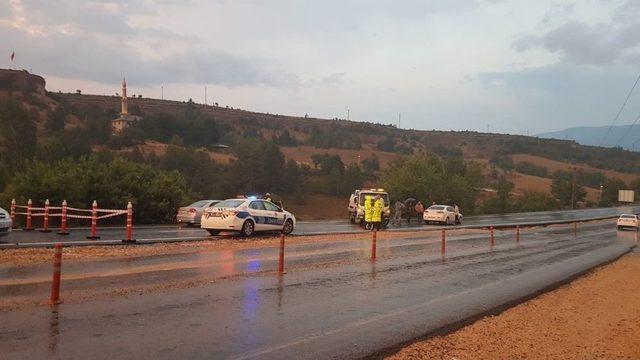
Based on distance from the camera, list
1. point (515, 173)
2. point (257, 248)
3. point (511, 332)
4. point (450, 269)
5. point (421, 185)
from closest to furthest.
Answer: point (511, 332), point (450, 269), point (257, 248), point (421, 185), point (515, 173)

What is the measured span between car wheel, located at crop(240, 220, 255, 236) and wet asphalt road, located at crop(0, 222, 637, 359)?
14.5 feet

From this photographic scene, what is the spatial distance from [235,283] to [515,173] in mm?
153135

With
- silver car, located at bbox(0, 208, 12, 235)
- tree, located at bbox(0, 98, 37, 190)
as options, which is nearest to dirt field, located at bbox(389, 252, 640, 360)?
silver car, located at bbox(0, 208, 12, 235)

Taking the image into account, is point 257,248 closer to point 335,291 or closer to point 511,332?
point 335,291

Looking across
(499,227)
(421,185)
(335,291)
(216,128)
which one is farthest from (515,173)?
(335,291)

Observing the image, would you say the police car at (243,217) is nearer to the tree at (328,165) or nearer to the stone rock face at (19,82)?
the tree at (328,165)

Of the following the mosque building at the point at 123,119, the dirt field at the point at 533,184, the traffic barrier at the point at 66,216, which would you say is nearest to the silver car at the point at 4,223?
the traffic barrier at the point at 66,216

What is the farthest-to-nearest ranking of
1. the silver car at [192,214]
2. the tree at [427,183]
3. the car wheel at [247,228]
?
the tree at [427,183], the silver car at [192,214], the car wheel at [247,228]

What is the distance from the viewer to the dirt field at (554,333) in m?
7.93

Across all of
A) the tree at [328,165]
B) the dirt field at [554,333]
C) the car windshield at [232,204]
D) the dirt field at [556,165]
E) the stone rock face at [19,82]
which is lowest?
the dirt field at [554,333]

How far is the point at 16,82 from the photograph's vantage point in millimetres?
126188

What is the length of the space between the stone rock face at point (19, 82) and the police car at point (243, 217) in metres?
116

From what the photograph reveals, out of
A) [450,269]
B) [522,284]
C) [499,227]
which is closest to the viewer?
[522,284]

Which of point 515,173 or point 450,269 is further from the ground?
point 515,173
